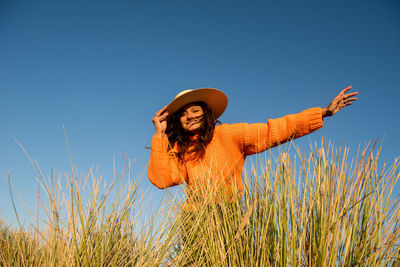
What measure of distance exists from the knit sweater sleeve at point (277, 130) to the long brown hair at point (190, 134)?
26 cm

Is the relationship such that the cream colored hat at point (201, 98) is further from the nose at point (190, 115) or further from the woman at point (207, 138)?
the nose at point (190, 115)

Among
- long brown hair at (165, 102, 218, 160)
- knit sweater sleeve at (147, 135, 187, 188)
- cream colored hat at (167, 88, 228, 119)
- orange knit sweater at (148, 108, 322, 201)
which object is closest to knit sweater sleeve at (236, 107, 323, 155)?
orange knit sweater at (148, 108, 322, 201)

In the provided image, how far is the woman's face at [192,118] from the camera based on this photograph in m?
2.29

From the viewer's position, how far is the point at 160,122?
2.26 meters

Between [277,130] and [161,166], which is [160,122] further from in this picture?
[277,130]

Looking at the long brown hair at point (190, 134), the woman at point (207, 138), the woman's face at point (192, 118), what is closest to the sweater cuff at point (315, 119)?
the woman at point (207, 138)

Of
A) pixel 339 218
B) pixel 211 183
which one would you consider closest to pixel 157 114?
pixel 211 183

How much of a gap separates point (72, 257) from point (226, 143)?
1296mm

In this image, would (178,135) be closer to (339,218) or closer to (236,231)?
(236,231)

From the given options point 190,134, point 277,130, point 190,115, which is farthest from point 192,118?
point 277,130

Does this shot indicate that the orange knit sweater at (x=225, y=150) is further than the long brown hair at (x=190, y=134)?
No

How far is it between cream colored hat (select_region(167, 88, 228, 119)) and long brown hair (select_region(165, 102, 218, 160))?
69 millimetres

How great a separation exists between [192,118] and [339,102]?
109 cm

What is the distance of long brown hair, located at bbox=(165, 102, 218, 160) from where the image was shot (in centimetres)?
225
